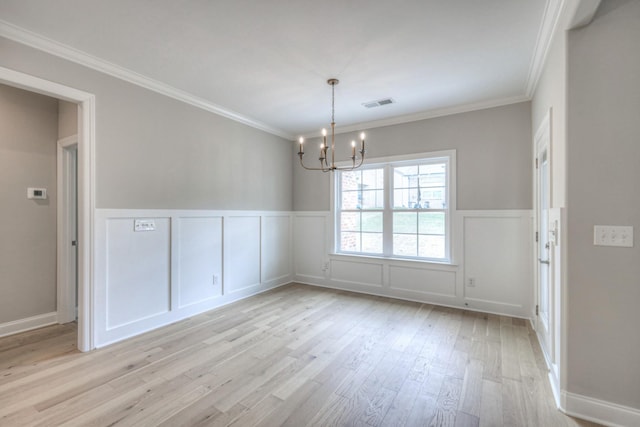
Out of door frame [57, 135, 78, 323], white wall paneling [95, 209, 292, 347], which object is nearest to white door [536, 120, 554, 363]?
white wall paneling [95, 209, 292, 347]

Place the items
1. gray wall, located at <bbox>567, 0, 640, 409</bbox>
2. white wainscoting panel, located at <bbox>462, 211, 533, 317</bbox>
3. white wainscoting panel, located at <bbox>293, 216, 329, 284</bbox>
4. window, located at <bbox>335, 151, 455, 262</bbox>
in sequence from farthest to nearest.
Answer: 1. white wainscoting panel, located at <bbox>293, 216, 329, 284</bbox>
2. window, located at <bbox>335, 151, 455, 262</bbox>
3. white wainscoting panel, located at <bbox>462, 211, 533, 317</bbox>
4. gray wall, located at <bbox>567, 0, 640, 409</bbox>

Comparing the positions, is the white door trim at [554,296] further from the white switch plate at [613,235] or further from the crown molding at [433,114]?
the crown molding at [433,114]

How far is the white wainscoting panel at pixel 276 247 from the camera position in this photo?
4.87 m

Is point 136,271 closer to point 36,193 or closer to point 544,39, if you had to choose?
point 36,193

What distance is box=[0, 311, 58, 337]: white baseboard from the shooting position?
311 centimetres

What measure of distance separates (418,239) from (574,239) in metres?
2.46

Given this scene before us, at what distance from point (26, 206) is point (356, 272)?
4304 mm

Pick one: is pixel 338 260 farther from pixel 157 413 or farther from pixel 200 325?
pixel 157 413

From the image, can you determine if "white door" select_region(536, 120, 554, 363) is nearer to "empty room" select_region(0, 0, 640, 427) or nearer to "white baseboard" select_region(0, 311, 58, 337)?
"empty room" select_region(0, 0, 640, 427)

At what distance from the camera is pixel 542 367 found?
248 cm

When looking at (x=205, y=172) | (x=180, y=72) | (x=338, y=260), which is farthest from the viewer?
(x=338, y=260)

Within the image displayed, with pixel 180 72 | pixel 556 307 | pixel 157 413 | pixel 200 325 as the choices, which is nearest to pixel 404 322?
pixel 556 307

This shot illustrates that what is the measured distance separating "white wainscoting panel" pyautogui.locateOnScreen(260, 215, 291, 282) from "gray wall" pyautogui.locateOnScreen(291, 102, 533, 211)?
7.03 ft

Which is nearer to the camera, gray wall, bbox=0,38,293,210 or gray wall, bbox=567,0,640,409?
gray wall, bbox=567,0,640,409
